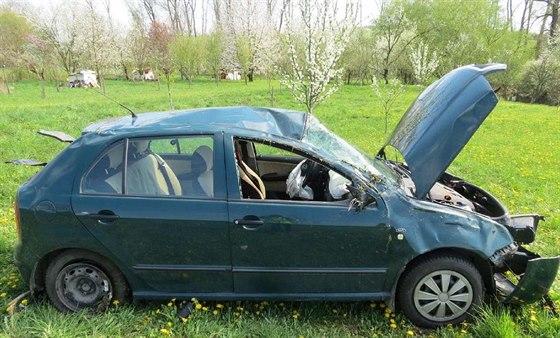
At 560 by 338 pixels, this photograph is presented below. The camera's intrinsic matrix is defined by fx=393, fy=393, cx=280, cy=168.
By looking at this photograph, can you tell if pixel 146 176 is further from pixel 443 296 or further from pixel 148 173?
pixel 443 296

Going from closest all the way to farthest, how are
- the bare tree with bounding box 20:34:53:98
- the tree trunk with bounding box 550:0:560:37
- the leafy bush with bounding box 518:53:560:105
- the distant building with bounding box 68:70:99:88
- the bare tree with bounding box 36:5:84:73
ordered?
the bare tree with bounding box 20:34:53:98 → the leafy bush with bounding box 518:53:560:105 → the distant building with bounding box 68:70:99:88 → the bare tree with bounding box 36:5:84:73 → the tree trunk with bounding box 550:0:560:37

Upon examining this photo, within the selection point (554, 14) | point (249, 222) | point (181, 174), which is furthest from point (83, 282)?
point (554, 14)

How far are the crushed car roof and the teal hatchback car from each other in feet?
0.10

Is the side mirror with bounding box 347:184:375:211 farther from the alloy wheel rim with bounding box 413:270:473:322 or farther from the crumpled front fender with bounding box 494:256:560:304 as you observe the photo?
the crumpled front fender with bounding box 494:256:560:304

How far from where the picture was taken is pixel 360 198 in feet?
9.61

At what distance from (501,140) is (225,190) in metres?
11.5

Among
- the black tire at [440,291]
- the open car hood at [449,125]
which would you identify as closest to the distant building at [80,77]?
the open car hood at [449,125]

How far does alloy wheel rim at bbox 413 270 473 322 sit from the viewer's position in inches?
121

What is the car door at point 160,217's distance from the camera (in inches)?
117

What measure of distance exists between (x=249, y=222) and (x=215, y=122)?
3.02ft

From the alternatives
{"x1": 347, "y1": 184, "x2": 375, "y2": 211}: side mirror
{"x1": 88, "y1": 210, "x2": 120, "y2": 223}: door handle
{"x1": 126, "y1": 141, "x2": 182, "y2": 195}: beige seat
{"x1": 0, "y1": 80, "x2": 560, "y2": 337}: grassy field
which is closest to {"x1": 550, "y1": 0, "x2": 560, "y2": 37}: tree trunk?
{"x1": 0, "y1": 80, "x2": 560, "y2": 337}: grassy field

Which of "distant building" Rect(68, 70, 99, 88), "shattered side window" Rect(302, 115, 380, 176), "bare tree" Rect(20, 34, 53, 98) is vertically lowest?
"shattered side window" Rect(302, 115, 380, 176)

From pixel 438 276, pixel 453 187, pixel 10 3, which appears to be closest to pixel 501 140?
pixel 453 187

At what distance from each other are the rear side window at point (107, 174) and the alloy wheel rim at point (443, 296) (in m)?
2.50
